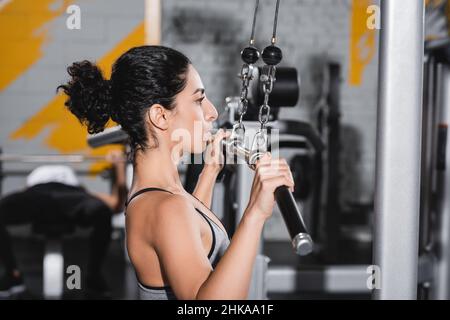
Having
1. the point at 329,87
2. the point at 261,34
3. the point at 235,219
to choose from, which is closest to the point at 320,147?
the point at 235,219

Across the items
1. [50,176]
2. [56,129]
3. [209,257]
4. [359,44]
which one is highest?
[359,44]

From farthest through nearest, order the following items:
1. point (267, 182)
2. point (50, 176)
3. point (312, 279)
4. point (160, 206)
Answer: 1. point (50, 176)
2. point (312, 279)
3. point (160, 206)
4. point (267, 182)

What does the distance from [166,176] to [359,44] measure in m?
4.21

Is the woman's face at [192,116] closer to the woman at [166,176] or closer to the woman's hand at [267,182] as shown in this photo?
the woman at [166,176]

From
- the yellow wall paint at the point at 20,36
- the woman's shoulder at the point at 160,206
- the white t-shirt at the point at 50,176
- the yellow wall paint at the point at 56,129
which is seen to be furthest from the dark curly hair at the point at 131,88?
the yellow wall paint at the point at 20,36

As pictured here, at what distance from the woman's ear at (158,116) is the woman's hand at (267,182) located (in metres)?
0.23

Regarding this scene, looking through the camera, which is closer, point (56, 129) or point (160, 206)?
point (160, 206)

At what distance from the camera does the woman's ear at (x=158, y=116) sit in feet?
2.82

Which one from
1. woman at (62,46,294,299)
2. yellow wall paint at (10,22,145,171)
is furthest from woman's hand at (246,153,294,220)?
yellow wall paint at (10,22,145,171)

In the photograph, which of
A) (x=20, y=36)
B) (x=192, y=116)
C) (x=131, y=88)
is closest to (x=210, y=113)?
(x=192, y=116)

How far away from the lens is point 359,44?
15.6 feet

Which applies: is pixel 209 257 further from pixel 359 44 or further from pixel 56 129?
pixel 359 44

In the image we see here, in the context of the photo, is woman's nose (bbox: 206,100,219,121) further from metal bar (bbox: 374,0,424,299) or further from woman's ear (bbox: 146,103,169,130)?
metal bar (bbox: 374,0,424,299)
